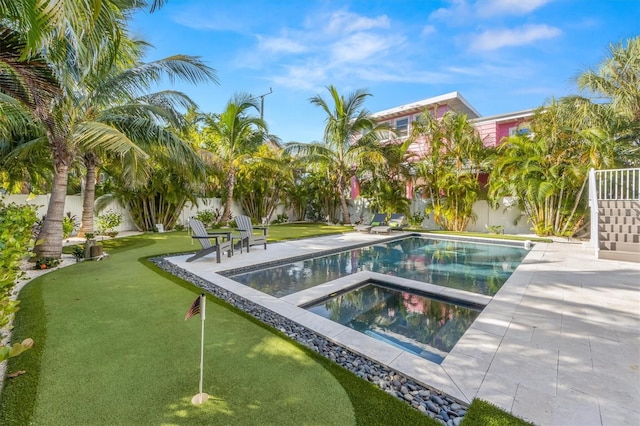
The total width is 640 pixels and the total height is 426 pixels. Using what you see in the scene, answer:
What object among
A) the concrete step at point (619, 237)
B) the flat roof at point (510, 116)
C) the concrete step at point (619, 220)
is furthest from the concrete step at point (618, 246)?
the flat roof at point (510, 116)

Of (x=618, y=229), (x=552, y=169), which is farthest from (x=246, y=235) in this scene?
(x=552, y=169)

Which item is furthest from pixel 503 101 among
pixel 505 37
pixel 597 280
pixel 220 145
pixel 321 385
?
pixel 321 385

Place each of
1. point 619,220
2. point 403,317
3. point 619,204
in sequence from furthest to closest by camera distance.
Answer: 1. point 619,204
2. point 619,220
3. point 403,317

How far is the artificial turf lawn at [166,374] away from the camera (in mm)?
2031

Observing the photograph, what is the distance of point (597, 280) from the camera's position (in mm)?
5414

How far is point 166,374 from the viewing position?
2.51 meters

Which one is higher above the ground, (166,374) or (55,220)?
(55,220)

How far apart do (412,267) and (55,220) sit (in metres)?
8.76

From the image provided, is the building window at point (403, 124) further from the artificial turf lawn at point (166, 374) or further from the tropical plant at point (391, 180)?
the artificial turf lawn at point (166, 374)

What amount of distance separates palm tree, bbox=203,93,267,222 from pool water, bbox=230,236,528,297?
8.43 m

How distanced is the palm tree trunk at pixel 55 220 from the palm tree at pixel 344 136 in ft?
34.9

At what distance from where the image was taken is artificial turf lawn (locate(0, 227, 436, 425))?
203 centimetres

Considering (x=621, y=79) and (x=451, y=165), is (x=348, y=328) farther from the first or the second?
(x=621, y=79)

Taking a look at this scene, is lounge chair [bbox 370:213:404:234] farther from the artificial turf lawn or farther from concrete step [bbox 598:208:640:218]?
the artificial turf lawn
